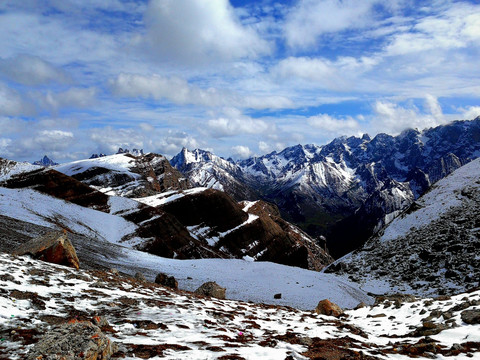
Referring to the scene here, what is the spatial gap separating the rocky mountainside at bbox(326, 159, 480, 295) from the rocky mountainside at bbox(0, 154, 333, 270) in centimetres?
5029

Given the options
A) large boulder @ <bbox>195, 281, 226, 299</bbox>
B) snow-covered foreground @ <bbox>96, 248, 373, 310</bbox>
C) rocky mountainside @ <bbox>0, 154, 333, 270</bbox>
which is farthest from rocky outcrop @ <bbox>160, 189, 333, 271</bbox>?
large boulder @ <bbox>195, 281, 226, 299</bbox>

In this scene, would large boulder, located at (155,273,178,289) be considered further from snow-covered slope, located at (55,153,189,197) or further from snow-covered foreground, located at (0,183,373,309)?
snow-covered slope, located at (55,153,189,197)

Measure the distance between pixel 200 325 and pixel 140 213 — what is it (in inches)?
3271

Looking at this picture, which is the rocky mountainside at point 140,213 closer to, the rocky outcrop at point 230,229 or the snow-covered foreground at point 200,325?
the rocky outcrop at point 230,229

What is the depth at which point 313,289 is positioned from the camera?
33.7 meters

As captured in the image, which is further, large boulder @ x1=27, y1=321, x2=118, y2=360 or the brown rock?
the brown rock

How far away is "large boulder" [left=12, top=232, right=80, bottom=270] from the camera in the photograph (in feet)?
62.6

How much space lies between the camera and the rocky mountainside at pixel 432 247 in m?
36.8

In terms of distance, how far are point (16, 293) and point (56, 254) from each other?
830cm

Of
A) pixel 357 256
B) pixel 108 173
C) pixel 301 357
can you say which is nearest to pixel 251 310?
pixel 301 357

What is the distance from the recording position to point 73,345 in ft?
23.2

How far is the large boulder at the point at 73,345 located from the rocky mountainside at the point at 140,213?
43737 mm

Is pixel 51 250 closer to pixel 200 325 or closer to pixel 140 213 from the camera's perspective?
pixel 200 325

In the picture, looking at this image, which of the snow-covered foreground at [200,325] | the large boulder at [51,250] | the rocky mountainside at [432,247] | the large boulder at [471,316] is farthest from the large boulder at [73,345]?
the rocky mountainside at [432,247]
